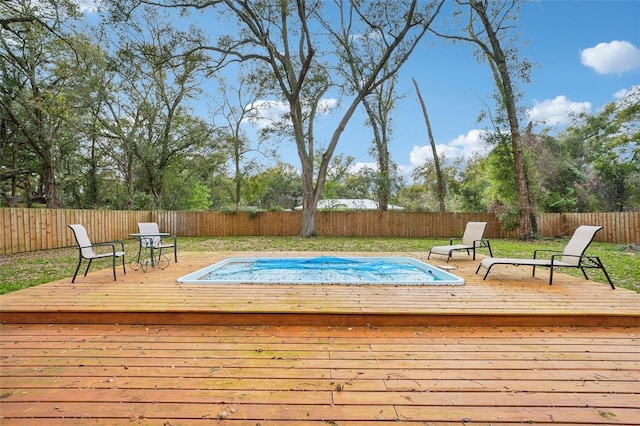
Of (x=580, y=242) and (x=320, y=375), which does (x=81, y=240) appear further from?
(x=580, y=242)

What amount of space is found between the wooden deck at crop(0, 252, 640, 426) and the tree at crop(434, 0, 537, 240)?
10.1 m

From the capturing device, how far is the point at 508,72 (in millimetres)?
13266

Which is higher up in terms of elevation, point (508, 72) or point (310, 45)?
point (310, 45)

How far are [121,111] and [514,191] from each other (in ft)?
63.1

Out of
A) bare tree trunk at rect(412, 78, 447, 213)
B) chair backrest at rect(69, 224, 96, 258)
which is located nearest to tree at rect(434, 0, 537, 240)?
bare tree trunk at rect(412, 78, 447, 213)

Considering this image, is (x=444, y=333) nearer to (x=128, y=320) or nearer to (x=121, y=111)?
(x=128, y=320)

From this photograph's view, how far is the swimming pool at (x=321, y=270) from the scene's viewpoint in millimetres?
5020

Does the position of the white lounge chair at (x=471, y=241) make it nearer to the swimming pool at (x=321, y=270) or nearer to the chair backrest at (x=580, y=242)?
the swimming pool at (x=321, y=270)

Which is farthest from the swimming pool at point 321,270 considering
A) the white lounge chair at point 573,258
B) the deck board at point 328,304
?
the white lounge chair at point 573,258

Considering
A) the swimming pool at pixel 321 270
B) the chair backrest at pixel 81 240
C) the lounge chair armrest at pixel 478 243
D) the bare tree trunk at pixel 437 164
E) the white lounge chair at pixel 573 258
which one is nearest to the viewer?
the white lounge chair at pixel 573 258

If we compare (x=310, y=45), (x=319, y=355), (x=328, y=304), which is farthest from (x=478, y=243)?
(x=310, y=45)

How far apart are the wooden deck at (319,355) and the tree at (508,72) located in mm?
10118

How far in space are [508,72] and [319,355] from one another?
1496 centimetres

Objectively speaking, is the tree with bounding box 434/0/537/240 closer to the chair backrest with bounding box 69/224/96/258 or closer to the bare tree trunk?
the bare tree trunk
